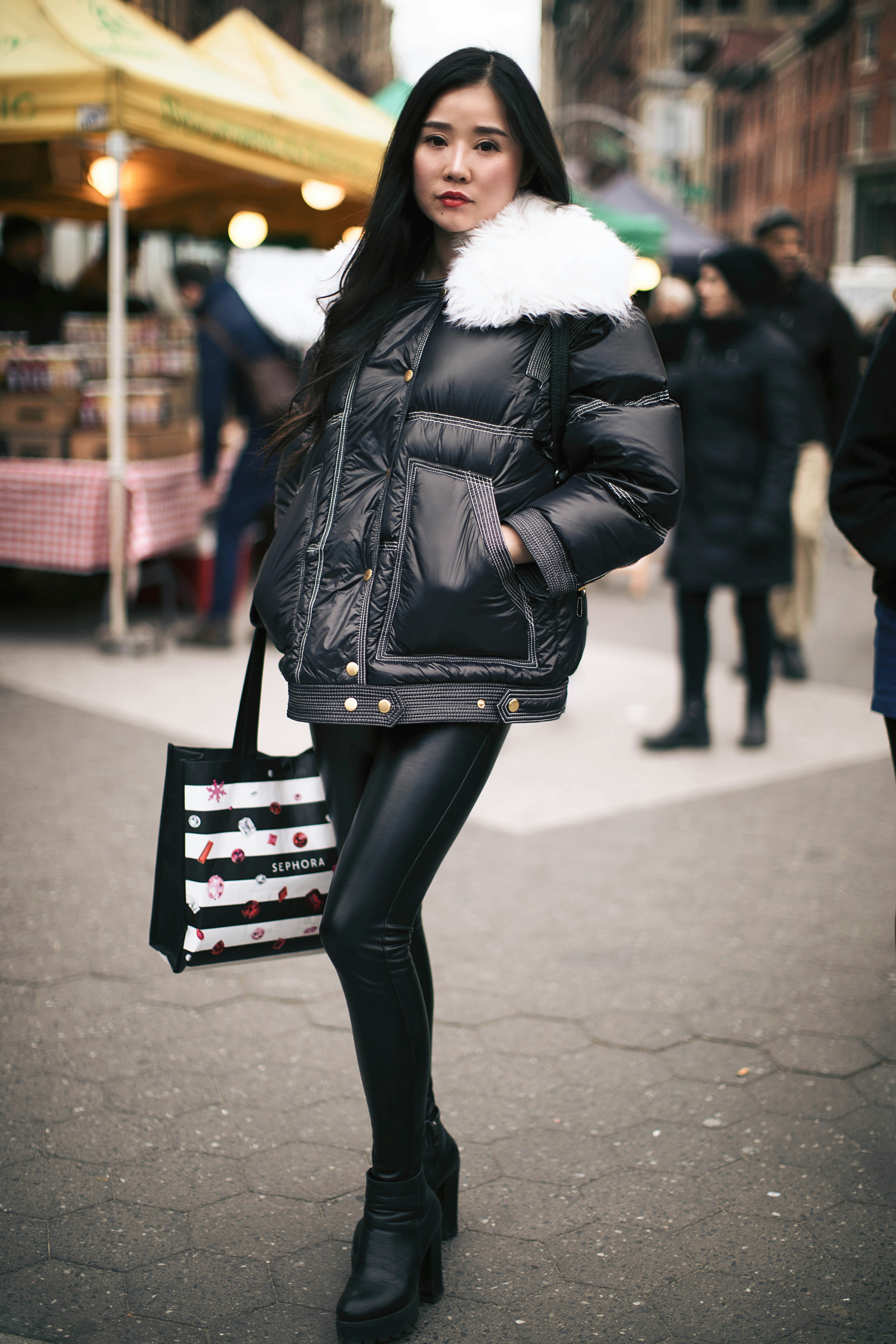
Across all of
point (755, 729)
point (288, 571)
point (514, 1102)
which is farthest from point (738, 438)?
point (288, 571)

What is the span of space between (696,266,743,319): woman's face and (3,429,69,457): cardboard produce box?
3946 millimetres

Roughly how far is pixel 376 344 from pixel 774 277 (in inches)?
154

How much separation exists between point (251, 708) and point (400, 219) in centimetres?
95

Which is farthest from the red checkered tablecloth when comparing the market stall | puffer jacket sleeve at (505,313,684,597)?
puffer jacket sleeve at (505,313,684,597)

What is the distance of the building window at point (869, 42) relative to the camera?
4712cm

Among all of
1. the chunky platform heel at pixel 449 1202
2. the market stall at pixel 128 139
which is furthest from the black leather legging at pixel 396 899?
the market stall at pixel 128 139

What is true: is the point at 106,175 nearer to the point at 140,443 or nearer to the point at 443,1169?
the point at 140,443

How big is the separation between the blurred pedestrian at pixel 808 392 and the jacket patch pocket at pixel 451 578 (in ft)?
17.2

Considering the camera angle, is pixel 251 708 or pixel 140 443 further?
pixel 140 443

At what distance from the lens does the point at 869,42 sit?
157 feet

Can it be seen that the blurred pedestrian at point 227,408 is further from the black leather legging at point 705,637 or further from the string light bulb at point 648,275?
the string light bulb at point 648,275

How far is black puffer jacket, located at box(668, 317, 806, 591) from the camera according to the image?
545 centimetres

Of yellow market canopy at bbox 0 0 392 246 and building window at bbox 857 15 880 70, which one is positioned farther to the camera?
building window at bbox 857 15 880 70

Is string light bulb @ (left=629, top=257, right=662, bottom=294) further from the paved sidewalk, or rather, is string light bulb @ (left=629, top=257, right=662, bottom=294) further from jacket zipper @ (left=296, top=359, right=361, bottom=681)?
jacket zipper @ (left=296, top=359, right=361, bottom=681)
